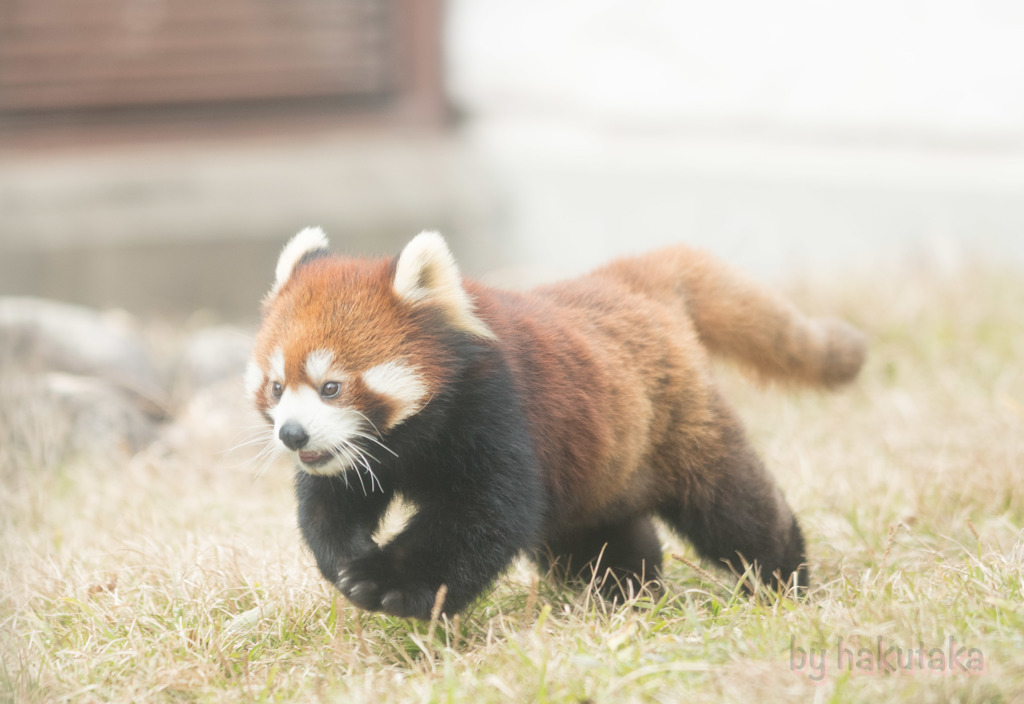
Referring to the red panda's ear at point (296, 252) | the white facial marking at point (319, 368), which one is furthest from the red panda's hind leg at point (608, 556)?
the red panda's ear at point (296, 252)

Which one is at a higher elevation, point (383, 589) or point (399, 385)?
point (399, 385)

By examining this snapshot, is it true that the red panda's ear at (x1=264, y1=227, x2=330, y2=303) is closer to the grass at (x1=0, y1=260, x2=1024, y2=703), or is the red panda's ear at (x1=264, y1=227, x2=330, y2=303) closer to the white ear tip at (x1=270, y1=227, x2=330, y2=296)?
the white ear tip at (x1=270, y1=227, x2=330, y2=296)

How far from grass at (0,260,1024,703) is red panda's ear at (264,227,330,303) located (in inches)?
42.2

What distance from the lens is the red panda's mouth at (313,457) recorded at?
2.89 meters

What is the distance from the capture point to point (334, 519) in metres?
3.15

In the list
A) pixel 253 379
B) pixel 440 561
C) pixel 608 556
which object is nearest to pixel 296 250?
pixel 253 379

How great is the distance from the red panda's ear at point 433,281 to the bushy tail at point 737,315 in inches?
38.8

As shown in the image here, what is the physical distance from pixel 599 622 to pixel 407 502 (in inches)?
29.2

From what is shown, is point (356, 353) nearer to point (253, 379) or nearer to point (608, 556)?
point (253, 379)

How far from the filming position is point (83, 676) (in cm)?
309

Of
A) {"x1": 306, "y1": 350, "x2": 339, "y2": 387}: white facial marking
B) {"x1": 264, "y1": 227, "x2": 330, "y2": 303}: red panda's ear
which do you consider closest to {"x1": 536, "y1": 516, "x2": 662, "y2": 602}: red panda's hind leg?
{"x1": 306, "y1": 350, "x2": 339, "y2": 387}: white facial marking

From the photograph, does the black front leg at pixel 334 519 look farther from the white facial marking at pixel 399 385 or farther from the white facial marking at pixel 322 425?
the white facial marking at pixel 399 385

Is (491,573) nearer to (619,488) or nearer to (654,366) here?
(619,488)

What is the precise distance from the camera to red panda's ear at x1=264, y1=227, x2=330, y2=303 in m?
3.34
